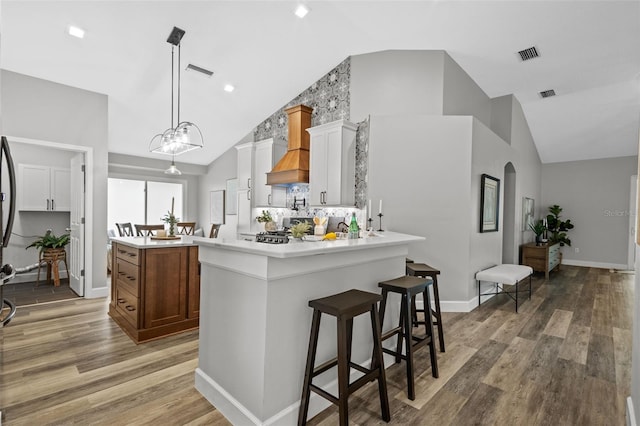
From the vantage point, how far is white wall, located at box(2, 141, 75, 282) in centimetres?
528

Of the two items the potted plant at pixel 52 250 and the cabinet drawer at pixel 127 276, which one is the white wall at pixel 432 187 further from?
the potted plant at pixel 52 250

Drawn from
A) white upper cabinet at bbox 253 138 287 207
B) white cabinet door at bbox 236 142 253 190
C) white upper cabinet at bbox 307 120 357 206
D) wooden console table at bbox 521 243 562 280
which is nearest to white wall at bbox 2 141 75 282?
white cabinet door at bbox 236 142 253 190

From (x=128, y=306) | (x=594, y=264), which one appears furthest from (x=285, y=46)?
(x=594, y=264)

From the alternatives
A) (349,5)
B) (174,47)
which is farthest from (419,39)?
(174,47)

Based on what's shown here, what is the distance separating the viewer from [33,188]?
→ 5.36 m

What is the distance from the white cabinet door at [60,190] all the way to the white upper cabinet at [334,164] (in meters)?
4.36

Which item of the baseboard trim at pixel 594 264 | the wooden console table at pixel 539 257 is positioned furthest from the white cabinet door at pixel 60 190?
the baseboard trim at pixel 594 264

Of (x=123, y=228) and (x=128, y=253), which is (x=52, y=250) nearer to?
(x=123, y=228)

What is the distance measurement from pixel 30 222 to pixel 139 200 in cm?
261

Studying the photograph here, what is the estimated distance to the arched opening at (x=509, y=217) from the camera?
6.12 meters

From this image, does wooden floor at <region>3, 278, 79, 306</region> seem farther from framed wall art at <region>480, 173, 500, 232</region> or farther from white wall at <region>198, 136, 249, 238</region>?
framed wall art at <region>480, 173, 500, 232</region>

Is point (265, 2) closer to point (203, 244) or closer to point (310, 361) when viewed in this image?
point (203, 244)

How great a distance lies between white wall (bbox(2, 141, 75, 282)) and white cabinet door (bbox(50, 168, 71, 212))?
0.46ft

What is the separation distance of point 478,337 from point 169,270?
3.26 m
